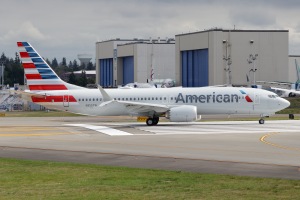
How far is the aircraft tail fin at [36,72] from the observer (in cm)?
5447

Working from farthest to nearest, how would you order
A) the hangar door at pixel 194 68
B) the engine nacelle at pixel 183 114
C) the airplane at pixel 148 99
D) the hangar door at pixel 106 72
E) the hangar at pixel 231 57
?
1. the hangar door at pixel 106 72
2. the hangar door at pixel 194 68
3. the hangar at pixel 231 57
4. the airplane at pixel 148 99
5. the engine nacelle at pixel 183 114

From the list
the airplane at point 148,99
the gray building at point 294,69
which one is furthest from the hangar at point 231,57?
the airplane at point 148,99

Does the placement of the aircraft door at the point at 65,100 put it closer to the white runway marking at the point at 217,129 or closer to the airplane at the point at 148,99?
the airplane at the point at 148,99

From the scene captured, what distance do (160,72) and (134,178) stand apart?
11871cm

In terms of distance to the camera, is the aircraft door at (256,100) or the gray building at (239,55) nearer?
the aircraft door at (256,100)

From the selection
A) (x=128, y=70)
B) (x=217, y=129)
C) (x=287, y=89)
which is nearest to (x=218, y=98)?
(x=217, y=129)

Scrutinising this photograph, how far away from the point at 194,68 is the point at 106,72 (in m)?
38.4

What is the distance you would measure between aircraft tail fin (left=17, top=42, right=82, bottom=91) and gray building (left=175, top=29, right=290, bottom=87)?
5896 cm

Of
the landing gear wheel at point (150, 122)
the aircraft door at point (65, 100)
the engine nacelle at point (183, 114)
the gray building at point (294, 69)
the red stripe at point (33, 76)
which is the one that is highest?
the gray building at point (294, 69)

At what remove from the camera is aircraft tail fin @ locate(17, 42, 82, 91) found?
5447cm

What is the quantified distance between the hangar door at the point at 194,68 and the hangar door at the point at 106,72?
29.7 m

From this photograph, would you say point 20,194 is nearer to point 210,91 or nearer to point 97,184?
point 97,184

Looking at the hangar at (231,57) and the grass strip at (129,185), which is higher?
the hangar at (231,57)

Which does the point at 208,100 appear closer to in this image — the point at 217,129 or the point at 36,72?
A: the point at 217,129
